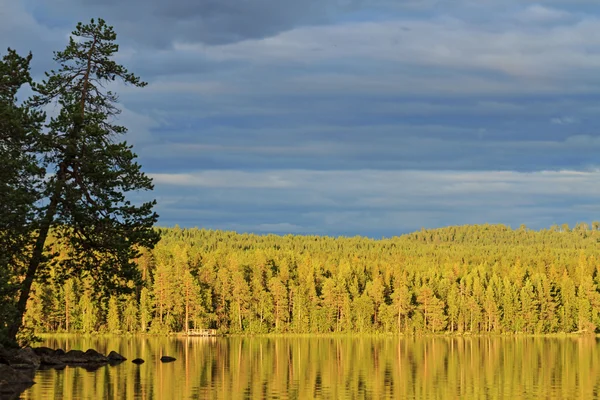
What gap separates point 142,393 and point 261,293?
143 meters

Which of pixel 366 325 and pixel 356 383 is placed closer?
pixel 356 383

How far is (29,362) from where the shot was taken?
70438 mm

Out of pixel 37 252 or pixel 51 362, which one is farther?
pixel 51 362

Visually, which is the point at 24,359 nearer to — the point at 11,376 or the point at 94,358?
the point at 11,376

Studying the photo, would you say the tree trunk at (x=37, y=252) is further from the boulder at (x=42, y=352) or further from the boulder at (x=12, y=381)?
the boulder at (x=42, y=352)

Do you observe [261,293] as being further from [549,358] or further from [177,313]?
[549,358]

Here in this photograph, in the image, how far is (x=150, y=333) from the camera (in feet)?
604

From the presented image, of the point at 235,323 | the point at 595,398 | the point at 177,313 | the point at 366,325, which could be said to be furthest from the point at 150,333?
the point at 595,398

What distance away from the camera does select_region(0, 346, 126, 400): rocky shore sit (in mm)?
57406

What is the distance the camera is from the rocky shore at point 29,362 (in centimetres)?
5741

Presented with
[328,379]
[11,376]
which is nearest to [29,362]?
[11,376]

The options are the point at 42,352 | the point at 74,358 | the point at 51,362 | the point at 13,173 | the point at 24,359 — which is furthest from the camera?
the point at 74,358

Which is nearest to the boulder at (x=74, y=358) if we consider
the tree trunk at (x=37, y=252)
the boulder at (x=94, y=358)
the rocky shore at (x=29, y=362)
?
the rocky shore at (x=29, y=362)

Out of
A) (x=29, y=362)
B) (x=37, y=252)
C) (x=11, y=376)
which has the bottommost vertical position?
(x=11, y=376)
